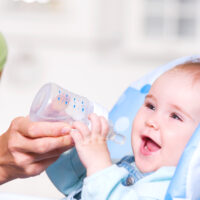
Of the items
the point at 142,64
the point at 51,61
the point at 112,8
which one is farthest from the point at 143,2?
the point at 51,61

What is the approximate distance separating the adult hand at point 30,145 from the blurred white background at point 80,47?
11.2ft

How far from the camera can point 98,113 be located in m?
1.28

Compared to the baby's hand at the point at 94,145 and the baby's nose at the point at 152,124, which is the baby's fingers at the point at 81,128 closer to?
the baby's hand at the point at 94,145

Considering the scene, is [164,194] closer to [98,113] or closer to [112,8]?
[98,113]

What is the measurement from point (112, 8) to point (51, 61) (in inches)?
30.9

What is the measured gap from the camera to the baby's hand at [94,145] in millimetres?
1171

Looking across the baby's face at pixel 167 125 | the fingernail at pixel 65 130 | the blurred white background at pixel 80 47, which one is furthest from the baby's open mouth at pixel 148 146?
the blurred white background at pixel 80 47

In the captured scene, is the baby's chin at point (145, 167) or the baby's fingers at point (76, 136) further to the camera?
the baby's chin at point (145, 167)

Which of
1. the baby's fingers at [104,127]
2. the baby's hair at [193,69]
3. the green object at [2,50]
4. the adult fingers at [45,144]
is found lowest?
the adult fingers at [45,144]

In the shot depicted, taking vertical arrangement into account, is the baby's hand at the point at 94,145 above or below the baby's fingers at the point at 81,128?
below

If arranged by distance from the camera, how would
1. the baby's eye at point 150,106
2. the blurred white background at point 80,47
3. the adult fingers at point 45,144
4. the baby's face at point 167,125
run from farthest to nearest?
the blurred white background at point 80,47, the baby's eye at point 150,106, the baby's face at point 167,125, the adult fingers at point 45,144

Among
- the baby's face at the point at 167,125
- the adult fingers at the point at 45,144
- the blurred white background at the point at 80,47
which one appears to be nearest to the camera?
the adult fingers at the point at 45,144

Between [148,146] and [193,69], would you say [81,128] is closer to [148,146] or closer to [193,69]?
[148,146]

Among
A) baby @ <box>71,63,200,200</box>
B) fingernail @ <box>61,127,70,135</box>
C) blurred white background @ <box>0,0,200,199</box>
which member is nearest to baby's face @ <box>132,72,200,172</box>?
baby @ <box>71,63,200,200</box>
